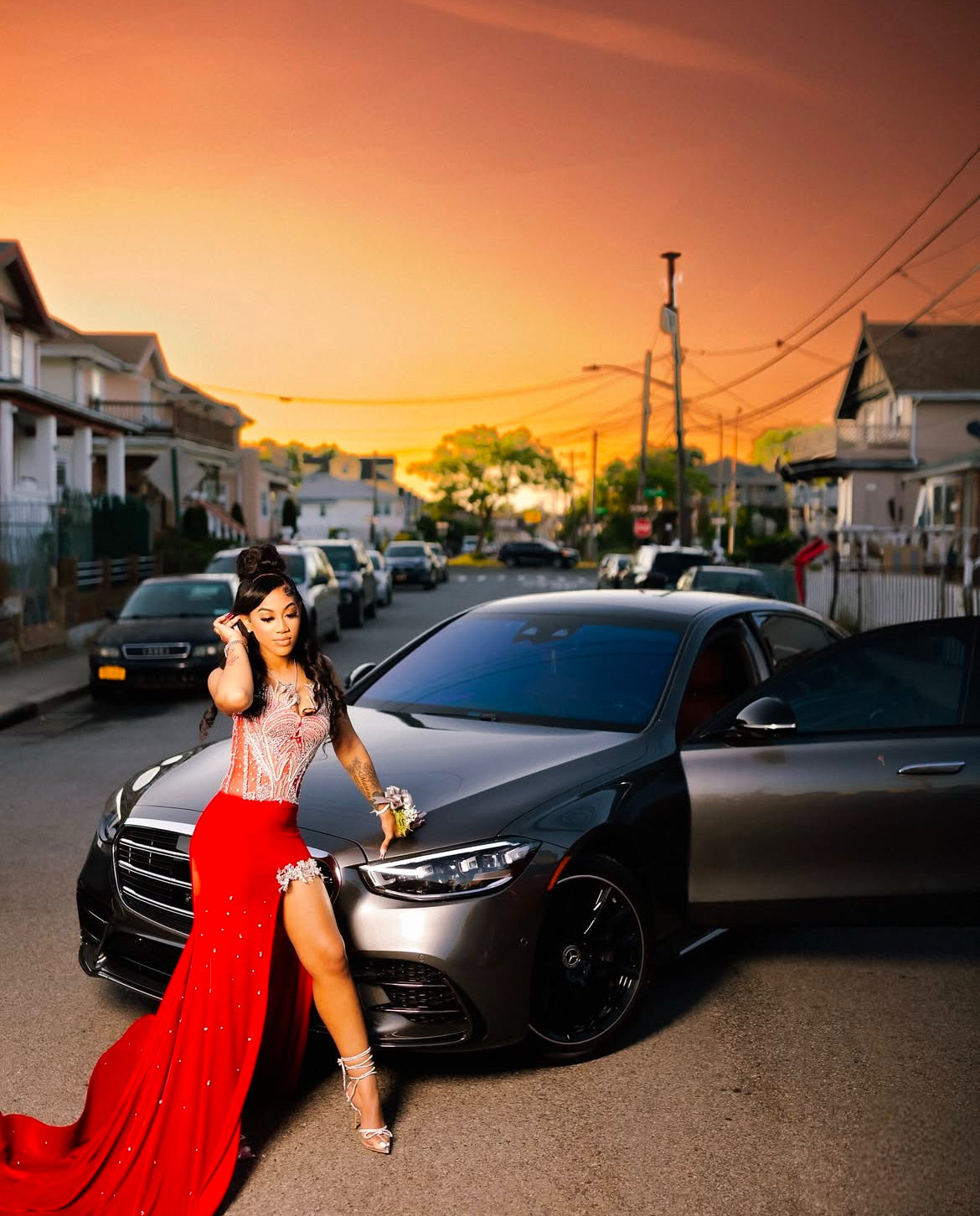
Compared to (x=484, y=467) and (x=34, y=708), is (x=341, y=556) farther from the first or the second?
(x=484, y=467)

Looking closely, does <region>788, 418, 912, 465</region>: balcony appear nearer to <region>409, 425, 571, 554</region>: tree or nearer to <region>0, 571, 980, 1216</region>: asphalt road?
<region>0, 571, 980, 1216</region>: asphalt road

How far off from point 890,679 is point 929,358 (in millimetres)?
46100

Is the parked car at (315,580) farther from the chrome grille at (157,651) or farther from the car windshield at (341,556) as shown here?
the chrome grille at (157,651)

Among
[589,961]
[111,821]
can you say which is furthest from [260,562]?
[589,961]

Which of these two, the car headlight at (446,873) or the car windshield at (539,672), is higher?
the car windshield at (539,672)

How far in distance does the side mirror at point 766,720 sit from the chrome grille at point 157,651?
11.1m

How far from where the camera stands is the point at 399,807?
4090 mm

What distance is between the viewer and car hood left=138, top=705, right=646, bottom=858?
4.23m

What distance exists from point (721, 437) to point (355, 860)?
87.7 metres

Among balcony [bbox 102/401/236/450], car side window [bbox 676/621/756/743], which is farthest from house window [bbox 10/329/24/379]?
car side window [bbox 676/621/756/743]

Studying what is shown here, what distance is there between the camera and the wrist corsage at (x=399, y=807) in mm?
4086

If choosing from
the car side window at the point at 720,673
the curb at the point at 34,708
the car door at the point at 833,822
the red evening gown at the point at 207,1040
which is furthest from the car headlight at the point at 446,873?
the curb at the point at 34,708

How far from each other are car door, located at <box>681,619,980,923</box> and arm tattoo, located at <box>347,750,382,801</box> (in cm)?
139

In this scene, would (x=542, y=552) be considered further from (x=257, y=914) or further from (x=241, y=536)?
(x=257, y=914)
